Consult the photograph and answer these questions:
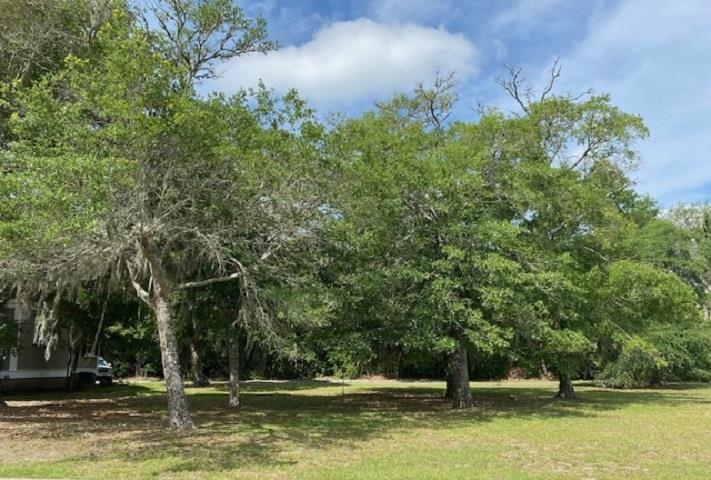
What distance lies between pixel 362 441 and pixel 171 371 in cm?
429

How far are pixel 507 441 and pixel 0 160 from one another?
1042 centimetres

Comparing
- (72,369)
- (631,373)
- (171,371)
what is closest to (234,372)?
(171,371)

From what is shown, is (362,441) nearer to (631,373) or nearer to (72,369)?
(72,369)

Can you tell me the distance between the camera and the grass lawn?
27.3ft

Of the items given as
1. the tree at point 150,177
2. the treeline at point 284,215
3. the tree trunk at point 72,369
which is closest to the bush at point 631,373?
the treeline at point 284,215

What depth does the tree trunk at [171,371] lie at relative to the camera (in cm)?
1246

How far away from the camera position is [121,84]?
1011 cm

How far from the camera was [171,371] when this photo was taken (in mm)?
12578

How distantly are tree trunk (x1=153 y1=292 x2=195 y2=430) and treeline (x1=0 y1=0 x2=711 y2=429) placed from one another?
0.04 metres

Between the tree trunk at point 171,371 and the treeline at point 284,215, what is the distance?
0.14ft

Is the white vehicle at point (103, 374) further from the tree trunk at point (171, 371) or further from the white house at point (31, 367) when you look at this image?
the tree trunk at point (171, 371)

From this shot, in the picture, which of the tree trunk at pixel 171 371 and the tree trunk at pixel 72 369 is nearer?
the tree trunk at pixel 171 371

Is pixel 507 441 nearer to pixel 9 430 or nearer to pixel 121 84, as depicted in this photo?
pixel 121 84

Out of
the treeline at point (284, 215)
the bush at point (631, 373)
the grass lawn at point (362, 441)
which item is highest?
the treeline at point (284, 215)
